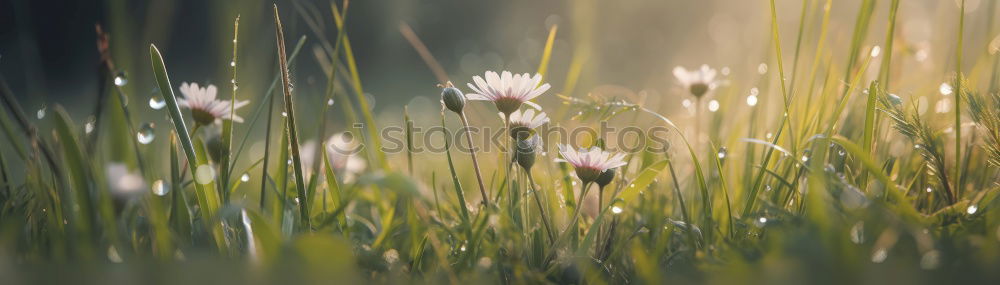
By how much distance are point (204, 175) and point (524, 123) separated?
17.2 inches

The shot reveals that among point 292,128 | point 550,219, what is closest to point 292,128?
point 292,128

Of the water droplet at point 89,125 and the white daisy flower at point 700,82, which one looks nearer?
the water droplet at point 89,125

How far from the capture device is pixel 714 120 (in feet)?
4.24

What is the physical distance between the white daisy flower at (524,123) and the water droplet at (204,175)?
1.30 ft

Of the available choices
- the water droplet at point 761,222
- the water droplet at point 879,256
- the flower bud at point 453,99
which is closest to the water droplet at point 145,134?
the flower bud at point 453,99

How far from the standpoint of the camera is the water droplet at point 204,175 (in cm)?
80

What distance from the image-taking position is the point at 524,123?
0.95 m

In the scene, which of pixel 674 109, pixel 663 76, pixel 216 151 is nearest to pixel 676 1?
pixel 663 76

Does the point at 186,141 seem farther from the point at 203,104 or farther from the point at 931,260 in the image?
the point at 931,260

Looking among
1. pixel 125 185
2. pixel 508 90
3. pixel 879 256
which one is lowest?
pixel 879 256

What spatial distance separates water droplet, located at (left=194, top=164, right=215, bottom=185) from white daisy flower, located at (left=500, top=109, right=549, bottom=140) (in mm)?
397

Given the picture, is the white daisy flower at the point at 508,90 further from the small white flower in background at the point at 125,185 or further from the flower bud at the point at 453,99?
the small white flower in background at the point at 125,185

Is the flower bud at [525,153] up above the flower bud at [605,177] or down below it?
above

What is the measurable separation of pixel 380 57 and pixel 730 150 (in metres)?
4.54
